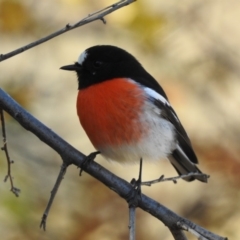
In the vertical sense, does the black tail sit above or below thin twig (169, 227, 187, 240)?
above

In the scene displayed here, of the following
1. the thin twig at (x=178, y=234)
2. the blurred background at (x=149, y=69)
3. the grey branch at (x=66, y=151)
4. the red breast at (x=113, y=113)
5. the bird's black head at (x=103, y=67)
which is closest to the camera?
the thin twig at (x=178, y=234)

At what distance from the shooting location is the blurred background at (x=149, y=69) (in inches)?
165

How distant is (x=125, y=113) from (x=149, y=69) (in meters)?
1.92

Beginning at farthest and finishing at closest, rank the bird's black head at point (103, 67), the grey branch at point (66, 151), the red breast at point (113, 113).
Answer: the bird's black head at point (103, 67) < the red breast at point (113, 113) < the grey branch at point (66, 151)

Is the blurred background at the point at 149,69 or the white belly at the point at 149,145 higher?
the blurred background at the point at 149,69

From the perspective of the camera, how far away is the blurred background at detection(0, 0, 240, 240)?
4195mm

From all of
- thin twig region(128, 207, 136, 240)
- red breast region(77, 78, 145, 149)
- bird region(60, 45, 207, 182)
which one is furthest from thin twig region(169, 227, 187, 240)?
red breast region(77, 78, 145, 149)

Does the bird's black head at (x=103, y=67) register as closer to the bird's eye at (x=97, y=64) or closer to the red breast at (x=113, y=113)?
the bird's eye at (x=97, y=64)

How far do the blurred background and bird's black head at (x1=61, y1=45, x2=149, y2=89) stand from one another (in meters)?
0.72

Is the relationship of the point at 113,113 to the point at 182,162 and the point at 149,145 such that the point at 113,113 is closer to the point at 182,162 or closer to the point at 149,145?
the point at 149,145

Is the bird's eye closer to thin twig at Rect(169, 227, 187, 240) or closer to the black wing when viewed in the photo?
the black wing

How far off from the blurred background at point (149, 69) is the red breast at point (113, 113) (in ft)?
2.39

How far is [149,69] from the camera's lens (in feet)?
17.2

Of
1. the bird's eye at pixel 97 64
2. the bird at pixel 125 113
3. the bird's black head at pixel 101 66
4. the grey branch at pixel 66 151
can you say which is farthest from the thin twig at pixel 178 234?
the bird's eye at pixel 97 64
